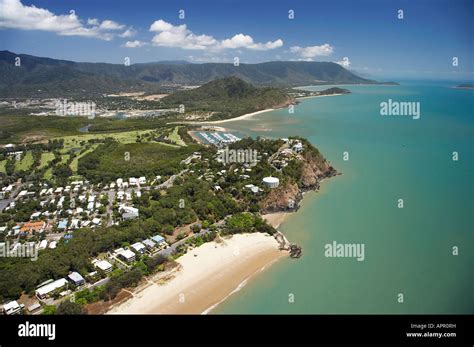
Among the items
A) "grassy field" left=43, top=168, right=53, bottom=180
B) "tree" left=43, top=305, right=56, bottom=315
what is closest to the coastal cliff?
"tree" left=43, top=305, right=56, bottom=315

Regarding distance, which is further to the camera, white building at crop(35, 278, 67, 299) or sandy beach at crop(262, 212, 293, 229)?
sandy beach at crop(262, 212, 293, 229)

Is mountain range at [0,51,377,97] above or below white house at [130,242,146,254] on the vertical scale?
above

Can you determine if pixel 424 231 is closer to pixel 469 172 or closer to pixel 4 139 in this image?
pixel 469 172

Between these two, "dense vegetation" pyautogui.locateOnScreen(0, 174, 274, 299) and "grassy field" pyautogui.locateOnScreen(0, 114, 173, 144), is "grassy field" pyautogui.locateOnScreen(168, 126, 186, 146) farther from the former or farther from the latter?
"dense vegetation" pyautogui.locateOnScreen(0, 174, 274, 299)

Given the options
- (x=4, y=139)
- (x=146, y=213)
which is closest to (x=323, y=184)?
(x=146, y=213)

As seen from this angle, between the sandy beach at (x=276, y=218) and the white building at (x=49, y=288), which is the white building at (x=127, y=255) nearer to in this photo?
the white building at (x=49, y=288)

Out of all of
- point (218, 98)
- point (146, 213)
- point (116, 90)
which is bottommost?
point (146, 213)

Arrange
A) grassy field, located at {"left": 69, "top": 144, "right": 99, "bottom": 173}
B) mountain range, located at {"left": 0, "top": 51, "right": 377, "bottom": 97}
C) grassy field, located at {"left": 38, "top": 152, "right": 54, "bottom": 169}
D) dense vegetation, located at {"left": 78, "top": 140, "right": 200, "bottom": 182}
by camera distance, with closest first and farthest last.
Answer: dense vegetation, located at {"left": 78, "top": 140, "right": 200, "bottom": 182}
grassy field, located at {"left": 69, "top": 144, "right": 99, "bottom": 173}
grassy field, located at {"left": 38, "top": 152, "right": 54, "bottom": 169}
mountain range, located at {"left": 0, "top": 51, "right": 377, "bottom": 97}
